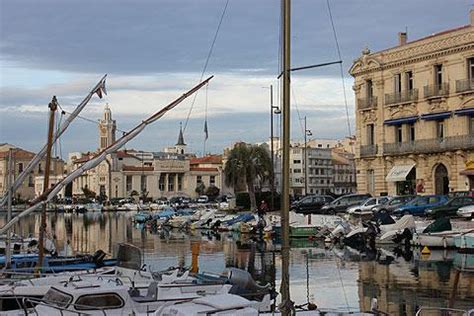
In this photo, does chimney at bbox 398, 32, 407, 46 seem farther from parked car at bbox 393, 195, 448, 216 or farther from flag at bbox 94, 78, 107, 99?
flag at bbox 94, 78, 107, 99

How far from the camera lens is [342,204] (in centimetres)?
5800

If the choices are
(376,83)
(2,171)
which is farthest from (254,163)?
(2,171)

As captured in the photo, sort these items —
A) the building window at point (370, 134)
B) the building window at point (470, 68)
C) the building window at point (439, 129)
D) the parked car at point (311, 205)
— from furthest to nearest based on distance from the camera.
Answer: the building window at point (370, 134), the building window at point (439, 129), the parked car at point (311, 205), the building window at point (470, 68)

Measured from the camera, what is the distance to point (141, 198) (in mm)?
140500

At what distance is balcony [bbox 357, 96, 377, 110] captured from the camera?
224 feet

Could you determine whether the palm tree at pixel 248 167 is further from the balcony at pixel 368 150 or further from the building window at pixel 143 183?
the building window at pixel 143 183

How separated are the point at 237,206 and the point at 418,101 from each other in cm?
2379

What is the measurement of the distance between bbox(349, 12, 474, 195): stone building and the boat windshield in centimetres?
4678

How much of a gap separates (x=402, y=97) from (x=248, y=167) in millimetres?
16173

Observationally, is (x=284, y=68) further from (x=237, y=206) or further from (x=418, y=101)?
(x=237, y=206)

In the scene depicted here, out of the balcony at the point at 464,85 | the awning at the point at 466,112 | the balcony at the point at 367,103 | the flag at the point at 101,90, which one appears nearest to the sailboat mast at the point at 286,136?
the flag at the point at 101,90

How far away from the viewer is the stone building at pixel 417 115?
59031 millimetres

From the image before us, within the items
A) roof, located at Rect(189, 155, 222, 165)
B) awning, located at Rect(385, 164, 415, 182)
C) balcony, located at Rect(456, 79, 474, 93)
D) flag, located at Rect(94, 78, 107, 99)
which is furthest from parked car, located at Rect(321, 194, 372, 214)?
roof, located at Rect(189, 155, 222, 165)

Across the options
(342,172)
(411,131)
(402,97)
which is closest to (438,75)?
(402,97)
